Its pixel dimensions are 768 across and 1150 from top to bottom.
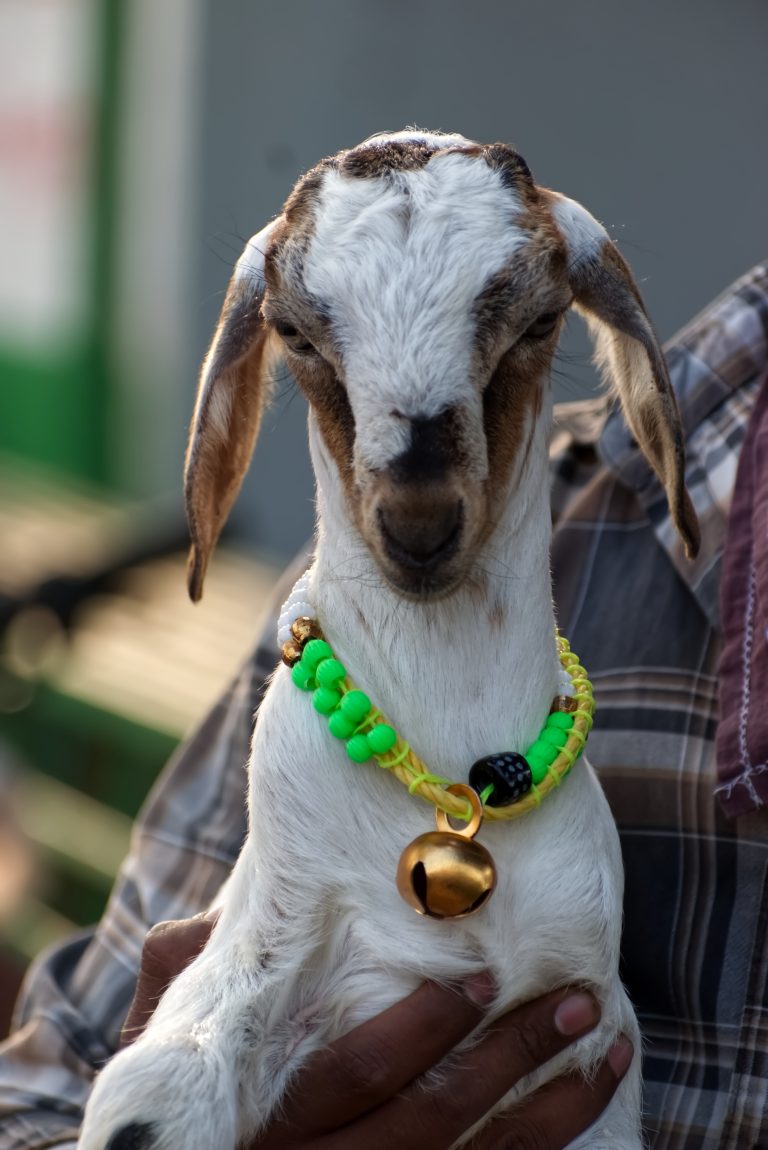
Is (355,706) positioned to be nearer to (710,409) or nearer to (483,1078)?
(483,1078)

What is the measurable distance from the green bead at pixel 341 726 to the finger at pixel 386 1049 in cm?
28

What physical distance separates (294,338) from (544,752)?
49 centimetres

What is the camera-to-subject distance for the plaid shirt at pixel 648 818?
1688 mm

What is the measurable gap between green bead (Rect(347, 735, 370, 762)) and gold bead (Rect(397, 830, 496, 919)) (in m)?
0.10

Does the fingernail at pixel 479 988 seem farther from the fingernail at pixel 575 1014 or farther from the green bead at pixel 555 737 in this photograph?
the green bead at pixel 555 737

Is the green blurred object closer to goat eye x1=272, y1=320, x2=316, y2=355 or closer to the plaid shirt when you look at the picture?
the plaid shirt

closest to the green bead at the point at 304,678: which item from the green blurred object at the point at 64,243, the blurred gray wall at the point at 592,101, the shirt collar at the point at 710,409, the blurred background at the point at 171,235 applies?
the blurred background at the point at 171,235

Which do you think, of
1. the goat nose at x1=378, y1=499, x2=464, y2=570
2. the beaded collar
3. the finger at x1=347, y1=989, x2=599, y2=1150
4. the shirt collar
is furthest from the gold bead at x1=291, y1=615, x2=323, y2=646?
the shirt collar

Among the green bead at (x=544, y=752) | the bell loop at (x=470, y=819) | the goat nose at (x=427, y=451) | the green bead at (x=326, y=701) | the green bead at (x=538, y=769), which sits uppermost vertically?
the goat nose at (x=427, y=451)

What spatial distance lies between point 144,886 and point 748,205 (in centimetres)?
185

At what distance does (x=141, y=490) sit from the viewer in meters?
5.77

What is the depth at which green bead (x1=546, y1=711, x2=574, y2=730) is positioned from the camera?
1482mm

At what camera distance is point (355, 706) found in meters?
1.43

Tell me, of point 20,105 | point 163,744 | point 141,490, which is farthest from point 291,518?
point 20,105
